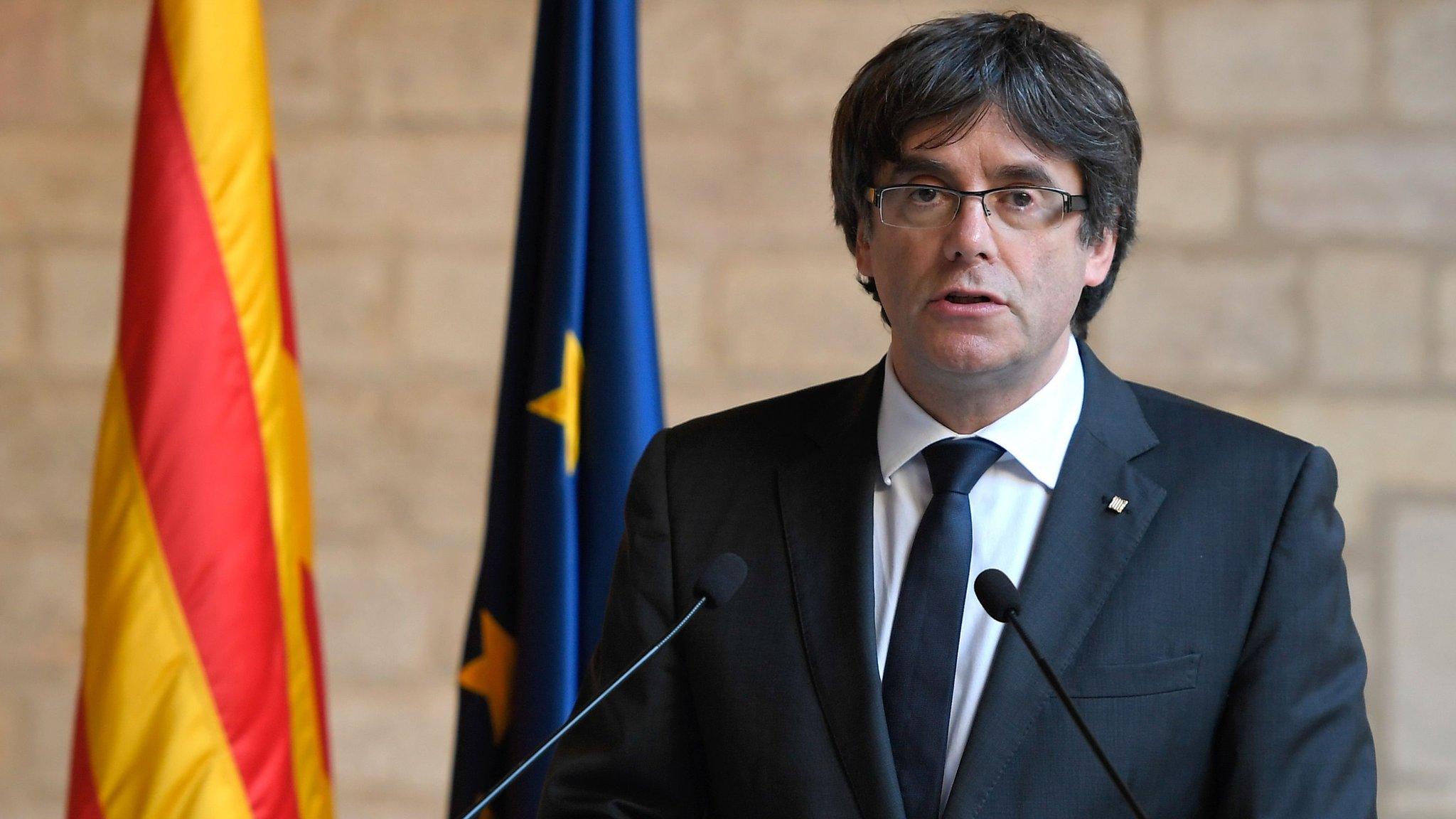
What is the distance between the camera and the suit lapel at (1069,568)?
138cm

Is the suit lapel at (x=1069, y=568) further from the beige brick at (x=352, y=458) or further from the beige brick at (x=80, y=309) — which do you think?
the beige brick at (x=80, y=309)

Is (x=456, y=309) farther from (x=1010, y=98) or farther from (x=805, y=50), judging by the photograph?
(x=1010, y=98)

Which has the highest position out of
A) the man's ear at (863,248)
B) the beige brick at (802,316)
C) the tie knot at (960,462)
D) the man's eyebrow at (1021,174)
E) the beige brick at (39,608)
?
the man's eyebrow at (1021,174)

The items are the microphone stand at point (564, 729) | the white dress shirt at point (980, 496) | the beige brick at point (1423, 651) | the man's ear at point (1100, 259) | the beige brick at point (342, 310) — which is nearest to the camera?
the microphone stand at point (564, 729)

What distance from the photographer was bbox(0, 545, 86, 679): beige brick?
3082 millimetres

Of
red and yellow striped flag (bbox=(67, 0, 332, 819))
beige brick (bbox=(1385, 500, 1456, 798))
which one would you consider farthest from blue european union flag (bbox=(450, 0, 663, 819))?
beige brick (bbox=(1385, 500, 1456, 798))

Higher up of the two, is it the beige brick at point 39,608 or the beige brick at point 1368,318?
the beige brick at point 1368,318

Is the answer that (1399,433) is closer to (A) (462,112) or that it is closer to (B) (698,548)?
(B) (698,548)

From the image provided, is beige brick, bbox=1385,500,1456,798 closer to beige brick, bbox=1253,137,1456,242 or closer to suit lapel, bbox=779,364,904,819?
beige brick, bbox=1253,137,1456,242

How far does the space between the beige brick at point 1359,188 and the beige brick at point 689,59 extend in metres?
1.14

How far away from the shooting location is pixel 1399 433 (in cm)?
281

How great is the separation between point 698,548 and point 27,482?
7.05 ft

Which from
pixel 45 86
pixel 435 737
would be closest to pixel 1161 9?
pixel 435 737

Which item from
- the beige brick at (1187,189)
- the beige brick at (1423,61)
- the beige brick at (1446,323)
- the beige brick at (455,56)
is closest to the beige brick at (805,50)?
the beige brick at (455,56)
